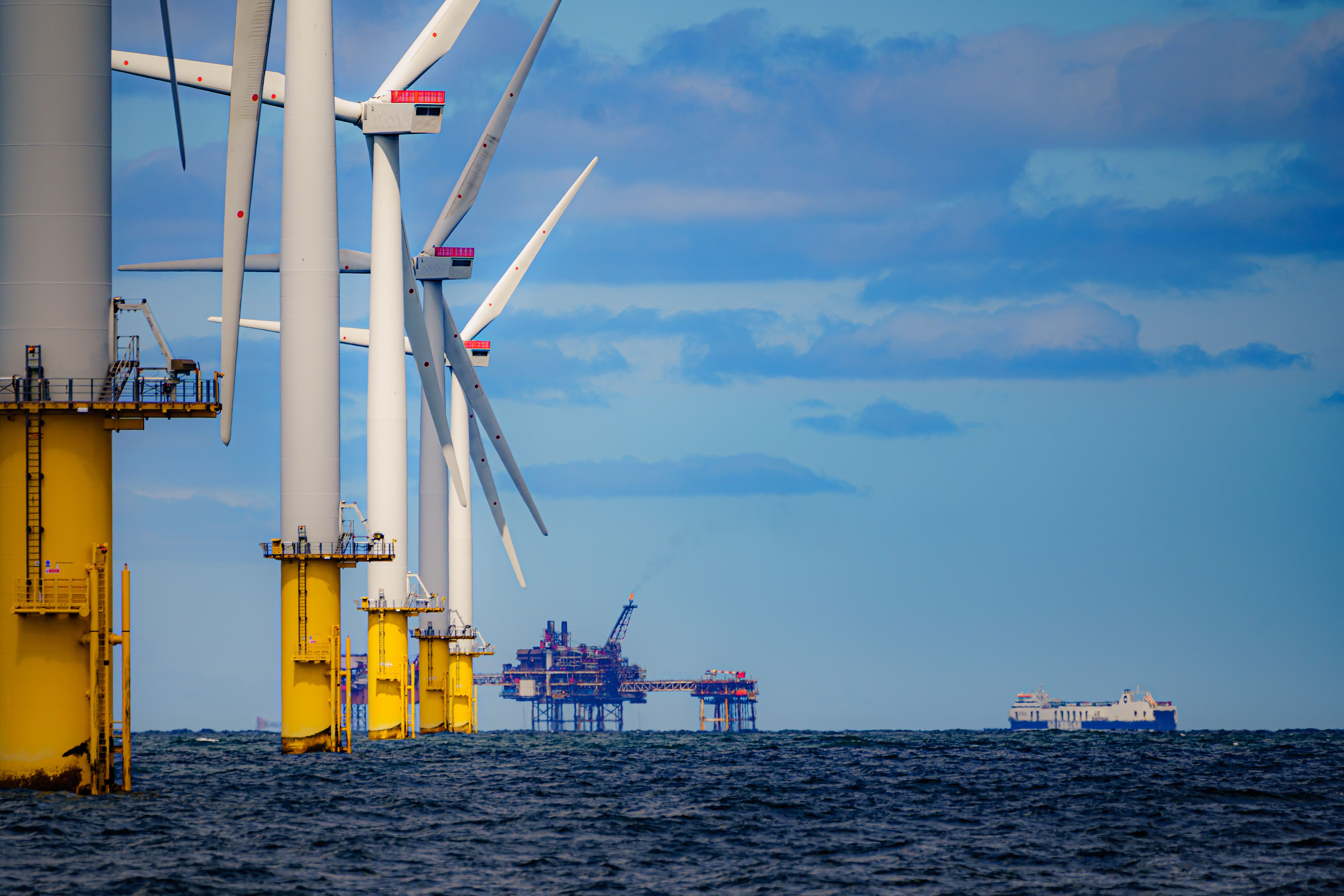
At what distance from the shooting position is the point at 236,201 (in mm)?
55938

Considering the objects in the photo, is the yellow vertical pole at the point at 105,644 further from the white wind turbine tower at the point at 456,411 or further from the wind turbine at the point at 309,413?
the white wind turbine tower at the point at 456,411

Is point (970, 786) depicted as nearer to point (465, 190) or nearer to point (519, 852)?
point (519, 852)

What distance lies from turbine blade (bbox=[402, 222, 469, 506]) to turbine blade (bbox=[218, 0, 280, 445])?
3506 cm

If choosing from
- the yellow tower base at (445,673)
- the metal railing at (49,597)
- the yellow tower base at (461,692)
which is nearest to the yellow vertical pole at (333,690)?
the metal railing at (49,597)

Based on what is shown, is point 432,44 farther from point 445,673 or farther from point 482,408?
point 445,673

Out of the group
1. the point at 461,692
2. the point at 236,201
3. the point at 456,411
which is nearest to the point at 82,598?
the point at 236,201

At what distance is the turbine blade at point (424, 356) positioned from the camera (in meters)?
93.0

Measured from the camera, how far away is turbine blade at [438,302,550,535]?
11069 cm

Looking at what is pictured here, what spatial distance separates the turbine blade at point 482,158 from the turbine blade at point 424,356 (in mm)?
11564

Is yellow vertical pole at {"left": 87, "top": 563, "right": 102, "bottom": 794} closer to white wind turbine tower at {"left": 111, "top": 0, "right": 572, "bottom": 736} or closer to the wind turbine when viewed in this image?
the wind turbine

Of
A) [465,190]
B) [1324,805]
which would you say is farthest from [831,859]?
[465,190]

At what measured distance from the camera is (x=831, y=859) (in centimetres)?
4028

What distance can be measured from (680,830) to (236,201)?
94.1ft

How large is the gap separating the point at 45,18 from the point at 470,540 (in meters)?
106
